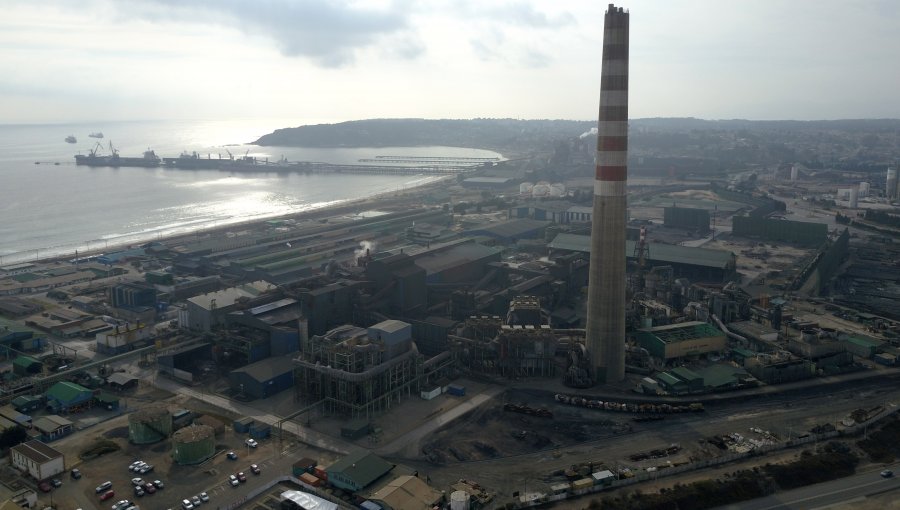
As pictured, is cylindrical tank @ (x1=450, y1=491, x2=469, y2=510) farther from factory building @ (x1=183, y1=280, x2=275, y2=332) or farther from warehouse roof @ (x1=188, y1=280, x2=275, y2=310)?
warehouse roof @ (x1=188, y1=280, x2=275, y2=310)

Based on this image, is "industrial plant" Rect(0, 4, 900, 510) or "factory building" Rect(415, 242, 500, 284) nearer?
"industrial plant" Rect(0, 4, 900, 510)

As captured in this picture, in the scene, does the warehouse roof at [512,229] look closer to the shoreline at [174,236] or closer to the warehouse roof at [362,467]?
the shoreline at [174,236]

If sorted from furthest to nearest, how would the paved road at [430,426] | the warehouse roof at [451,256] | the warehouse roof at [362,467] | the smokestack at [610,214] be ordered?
1. the warehouse roof at [451,256]
2. the smokestack at [610,214]
3. the paved road at [430,426]
4. the warehouse roof at [362,467]

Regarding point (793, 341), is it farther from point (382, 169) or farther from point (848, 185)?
point (382, 169)

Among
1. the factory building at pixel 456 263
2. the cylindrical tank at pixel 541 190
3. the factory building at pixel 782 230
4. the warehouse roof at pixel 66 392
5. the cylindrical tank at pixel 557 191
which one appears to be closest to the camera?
the warehouse roof at pixel 66 392

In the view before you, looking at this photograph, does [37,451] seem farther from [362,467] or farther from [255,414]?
[362,467]

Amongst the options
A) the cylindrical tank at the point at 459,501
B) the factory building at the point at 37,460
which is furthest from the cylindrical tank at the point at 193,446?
the cylindrical tank at the point at 459,501

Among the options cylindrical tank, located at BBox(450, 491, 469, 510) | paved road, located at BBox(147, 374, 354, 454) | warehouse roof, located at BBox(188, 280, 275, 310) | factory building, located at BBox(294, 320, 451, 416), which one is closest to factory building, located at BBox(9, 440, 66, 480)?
paved road, located at BBox(147, 374, 354, 454)

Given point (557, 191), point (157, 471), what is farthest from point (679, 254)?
point (557, 191)
